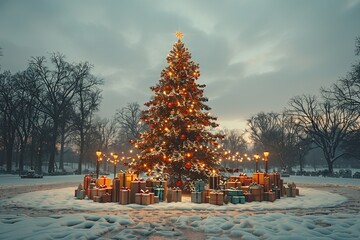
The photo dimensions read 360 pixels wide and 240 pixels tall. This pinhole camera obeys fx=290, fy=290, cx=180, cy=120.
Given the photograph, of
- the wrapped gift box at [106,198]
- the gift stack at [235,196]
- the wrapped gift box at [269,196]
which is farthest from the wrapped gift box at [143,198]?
the wrapped gift box at [269,196]

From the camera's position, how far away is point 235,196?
1254cm

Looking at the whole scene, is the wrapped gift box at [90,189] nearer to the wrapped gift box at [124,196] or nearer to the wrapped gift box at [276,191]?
the wrapped gift box at [124,196]

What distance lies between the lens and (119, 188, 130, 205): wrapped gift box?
11.7m

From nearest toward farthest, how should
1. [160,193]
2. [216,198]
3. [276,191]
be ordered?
[216,198]
[160,193]
[276,191]

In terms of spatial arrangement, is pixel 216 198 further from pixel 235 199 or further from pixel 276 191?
pixel 276 191

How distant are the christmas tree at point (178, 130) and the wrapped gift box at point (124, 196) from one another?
2.82m

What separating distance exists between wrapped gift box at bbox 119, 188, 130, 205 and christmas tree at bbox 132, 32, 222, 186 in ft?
9.26

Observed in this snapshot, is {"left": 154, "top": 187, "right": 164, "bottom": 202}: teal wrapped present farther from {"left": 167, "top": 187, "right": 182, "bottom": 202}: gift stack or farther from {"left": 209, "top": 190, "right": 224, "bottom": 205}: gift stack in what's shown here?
{"left": 209, "top": 190, "right": 224, "bottom": 205}: gift stack

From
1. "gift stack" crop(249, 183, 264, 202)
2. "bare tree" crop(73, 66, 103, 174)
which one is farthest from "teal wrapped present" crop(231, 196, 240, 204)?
"bare tree" crop(73, 66, 103, 174)

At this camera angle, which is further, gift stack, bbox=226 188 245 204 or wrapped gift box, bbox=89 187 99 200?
wrapped gift box, bbox=89 187 99 200

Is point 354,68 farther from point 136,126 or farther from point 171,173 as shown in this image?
point 136,126

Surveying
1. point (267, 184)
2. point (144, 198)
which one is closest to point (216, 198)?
point (144, 198)

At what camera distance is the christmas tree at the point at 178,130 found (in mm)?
14672

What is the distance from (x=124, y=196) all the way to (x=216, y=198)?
376 cm
